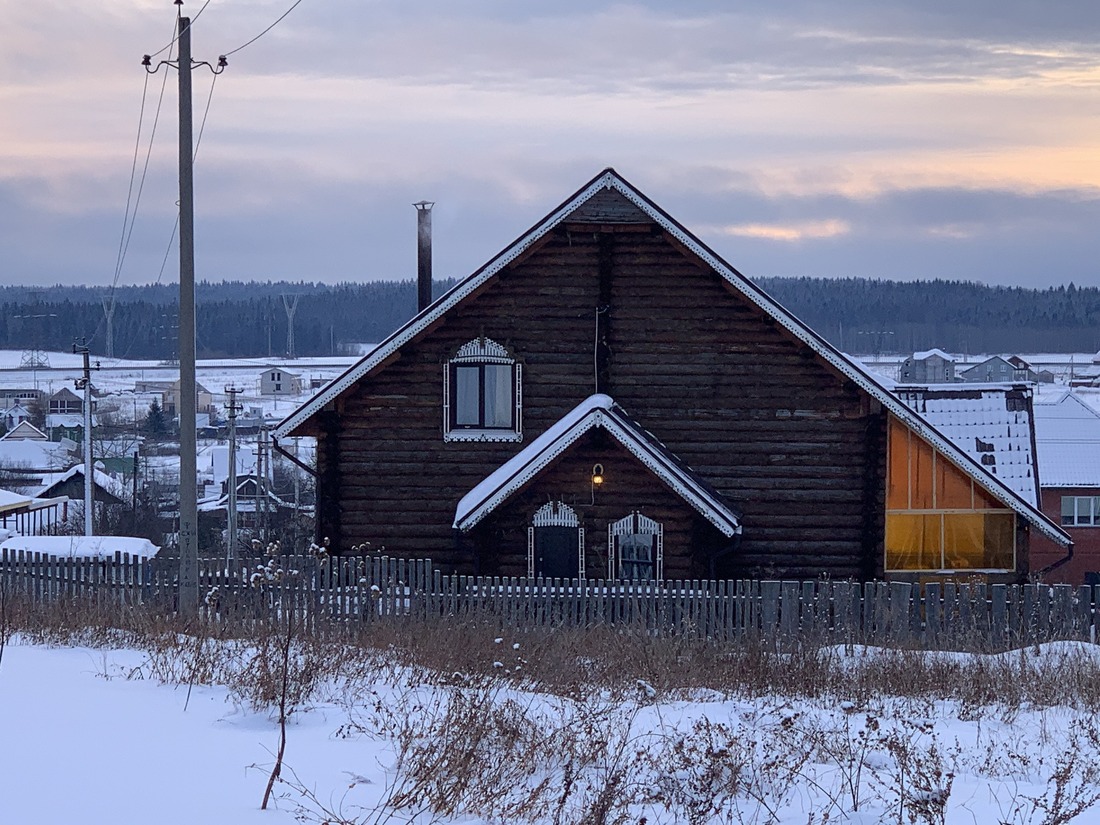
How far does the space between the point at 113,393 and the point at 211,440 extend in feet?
126

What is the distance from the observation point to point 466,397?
20.4m

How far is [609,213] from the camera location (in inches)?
783

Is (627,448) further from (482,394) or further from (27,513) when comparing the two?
(27,513)

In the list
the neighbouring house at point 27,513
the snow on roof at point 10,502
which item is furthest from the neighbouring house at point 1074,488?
the snow on roof at point 10,502

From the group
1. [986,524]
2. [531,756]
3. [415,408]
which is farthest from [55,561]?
[986,524]

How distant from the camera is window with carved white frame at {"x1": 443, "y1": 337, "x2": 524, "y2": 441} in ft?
66.5

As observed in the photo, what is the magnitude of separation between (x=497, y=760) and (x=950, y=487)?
1565 cm

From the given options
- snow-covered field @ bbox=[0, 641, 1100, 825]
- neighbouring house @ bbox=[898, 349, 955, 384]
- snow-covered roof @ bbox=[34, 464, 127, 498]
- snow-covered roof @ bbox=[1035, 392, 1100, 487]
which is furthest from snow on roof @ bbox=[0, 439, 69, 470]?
neighbouring house @ bbox=[898, 349, 955, 384]

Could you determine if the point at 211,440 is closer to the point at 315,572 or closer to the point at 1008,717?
the point at 315,572

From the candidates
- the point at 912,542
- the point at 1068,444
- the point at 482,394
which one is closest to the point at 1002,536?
the point at 912,542

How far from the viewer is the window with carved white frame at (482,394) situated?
66.5 ft

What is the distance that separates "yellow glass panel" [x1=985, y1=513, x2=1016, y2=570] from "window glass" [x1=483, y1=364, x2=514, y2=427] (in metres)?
8.85

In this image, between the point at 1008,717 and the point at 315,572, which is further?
the point at 315,572

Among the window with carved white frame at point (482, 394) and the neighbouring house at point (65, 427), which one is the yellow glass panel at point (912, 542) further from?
the neighbouring house at point (65, 427)
